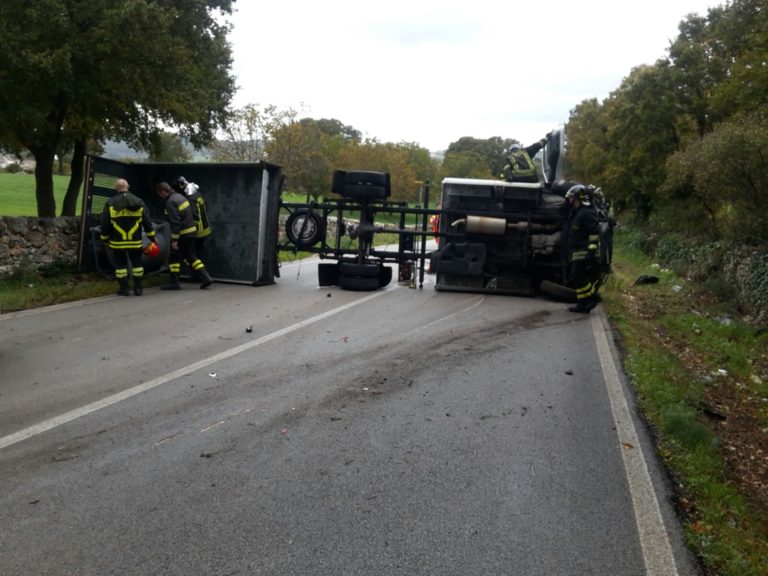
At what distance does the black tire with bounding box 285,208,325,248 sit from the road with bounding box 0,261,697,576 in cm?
562

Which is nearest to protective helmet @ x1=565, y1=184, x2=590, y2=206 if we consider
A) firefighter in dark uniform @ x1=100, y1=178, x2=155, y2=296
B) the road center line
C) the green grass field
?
the road center line

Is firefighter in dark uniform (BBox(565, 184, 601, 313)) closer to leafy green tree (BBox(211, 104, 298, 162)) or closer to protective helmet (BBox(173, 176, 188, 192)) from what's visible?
protective helmet (BBox(173, 176, 188, 192))

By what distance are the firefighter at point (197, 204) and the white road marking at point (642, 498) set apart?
27.3ft

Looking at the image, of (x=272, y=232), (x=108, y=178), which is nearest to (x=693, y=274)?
(x=272, y=232)

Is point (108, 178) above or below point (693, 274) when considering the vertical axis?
above

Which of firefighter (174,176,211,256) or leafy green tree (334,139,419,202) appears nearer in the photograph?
firefighter (174,176,211,256)

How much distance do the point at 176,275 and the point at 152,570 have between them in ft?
32.0

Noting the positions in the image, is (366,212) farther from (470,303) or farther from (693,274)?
(693,274)

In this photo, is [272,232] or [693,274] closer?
Answer: [272,232]

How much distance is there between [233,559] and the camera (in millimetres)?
3340

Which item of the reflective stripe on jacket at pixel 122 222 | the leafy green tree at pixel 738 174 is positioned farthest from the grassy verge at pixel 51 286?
the leafy green tree at pixel 738 174

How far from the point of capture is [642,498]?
4.23 m

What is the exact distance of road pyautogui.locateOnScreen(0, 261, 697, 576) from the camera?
346 cm

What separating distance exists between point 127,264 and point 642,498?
9541mm
